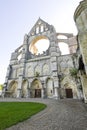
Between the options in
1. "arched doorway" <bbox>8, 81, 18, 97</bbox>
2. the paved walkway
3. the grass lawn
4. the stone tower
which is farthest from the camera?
"arched doorway" <bbox>8, 81, 18, 97</bbox>

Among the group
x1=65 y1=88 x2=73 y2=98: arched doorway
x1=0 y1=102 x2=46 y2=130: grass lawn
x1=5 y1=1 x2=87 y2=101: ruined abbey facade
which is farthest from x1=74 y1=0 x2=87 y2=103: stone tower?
x1=65 y1=88 x2=73 y2=98: arched doorway

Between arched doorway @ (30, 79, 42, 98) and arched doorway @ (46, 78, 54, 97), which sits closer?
arched doorway @ (46, 78, 54, 97)

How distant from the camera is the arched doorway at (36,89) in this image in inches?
1037

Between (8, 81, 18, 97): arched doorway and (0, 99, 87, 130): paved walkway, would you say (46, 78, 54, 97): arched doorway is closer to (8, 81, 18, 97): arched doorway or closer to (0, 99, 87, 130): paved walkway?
(8, 81, 18, 97): arched doorway

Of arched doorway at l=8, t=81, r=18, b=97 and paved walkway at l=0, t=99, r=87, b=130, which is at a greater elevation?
arched doorway at l=8, t=81, r=18, b=97

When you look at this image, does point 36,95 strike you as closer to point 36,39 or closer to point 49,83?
point 49,83

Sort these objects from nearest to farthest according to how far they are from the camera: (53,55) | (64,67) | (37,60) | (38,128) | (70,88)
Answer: (38,128) → (70,88) → (64,67) → (53,55) → (37,60)

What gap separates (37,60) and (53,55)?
524 cm

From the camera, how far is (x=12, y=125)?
496 centimetres

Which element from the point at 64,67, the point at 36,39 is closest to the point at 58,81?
the point at 64,67

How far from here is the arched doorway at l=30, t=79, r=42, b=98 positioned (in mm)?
26344

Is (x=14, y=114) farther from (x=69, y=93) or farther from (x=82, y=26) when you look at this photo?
(x=69, y=93)

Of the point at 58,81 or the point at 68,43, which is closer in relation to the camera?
the point at 58,81

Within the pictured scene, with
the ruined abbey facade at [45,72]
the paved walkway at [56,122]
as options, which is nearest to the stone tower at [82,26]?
the paved walkway at [56,122]
